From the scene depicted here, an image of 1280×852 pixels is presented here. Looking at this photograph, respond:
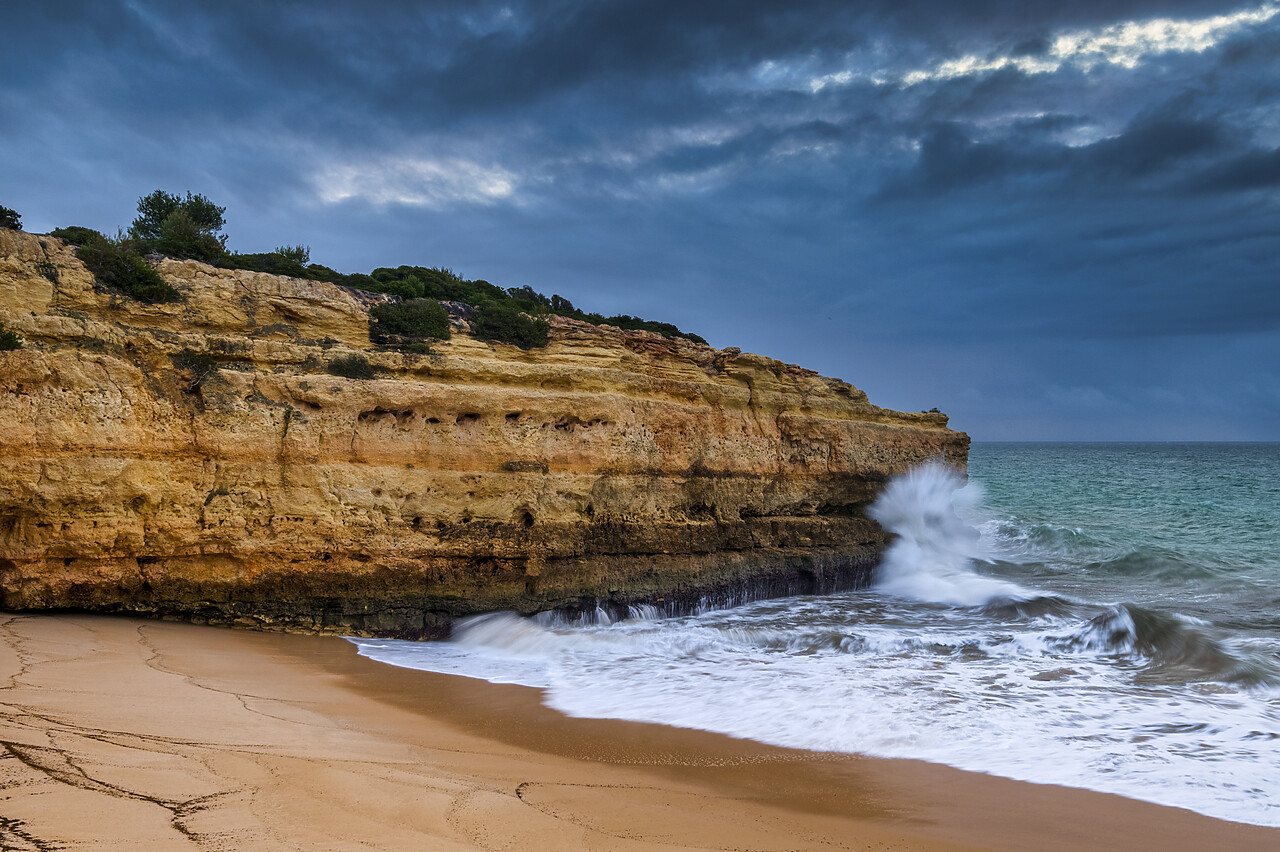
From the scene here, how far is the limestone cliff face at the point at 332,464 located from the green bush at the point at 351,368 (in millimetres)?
227

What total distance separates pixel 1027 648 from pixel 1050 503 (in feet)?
112

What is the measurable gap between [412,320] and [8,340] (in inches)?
195

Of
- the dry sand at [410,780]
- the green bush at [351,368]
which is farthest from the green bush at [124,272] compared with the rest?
the dry sand at [410,780]

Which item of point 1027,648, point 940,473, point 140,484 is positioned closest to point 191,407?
point 140,484

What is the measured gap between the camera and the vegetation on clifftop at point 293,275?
386 inches

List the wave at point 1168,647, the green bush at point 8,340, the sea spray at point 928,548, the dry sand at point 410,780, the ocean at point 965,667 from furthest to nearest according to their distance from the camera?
the sea spray at point 928,548 < the wave at point 1168,647 < the green bush at point 8,340 < the ocean at point 965,667 < the dry sand at point 410,780

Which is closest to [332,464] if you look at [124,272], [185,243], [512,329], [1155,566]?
[124,272]

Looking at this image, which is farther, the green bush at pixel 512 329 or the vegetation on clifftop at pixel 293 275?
the green bush at pixel 512 329

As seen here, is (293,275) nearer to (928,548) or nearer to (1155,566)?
(928,548)

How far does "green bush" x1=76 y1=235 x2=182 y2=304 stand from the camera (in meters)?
9.60

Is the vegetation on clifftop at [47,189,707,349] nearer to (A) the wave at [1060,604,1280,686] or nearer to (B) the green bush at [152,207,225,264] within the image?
(B) the green bush at [152,207,225,264]

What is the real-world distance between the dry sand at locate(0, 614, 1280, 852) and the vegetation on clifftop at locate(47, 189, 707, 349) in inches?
188

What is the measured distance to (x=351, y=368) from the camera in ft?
34.4

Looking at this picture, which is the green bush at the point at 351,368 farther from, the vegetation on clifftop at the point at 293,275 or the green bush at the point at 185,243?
the green bush at the point at 185,243
